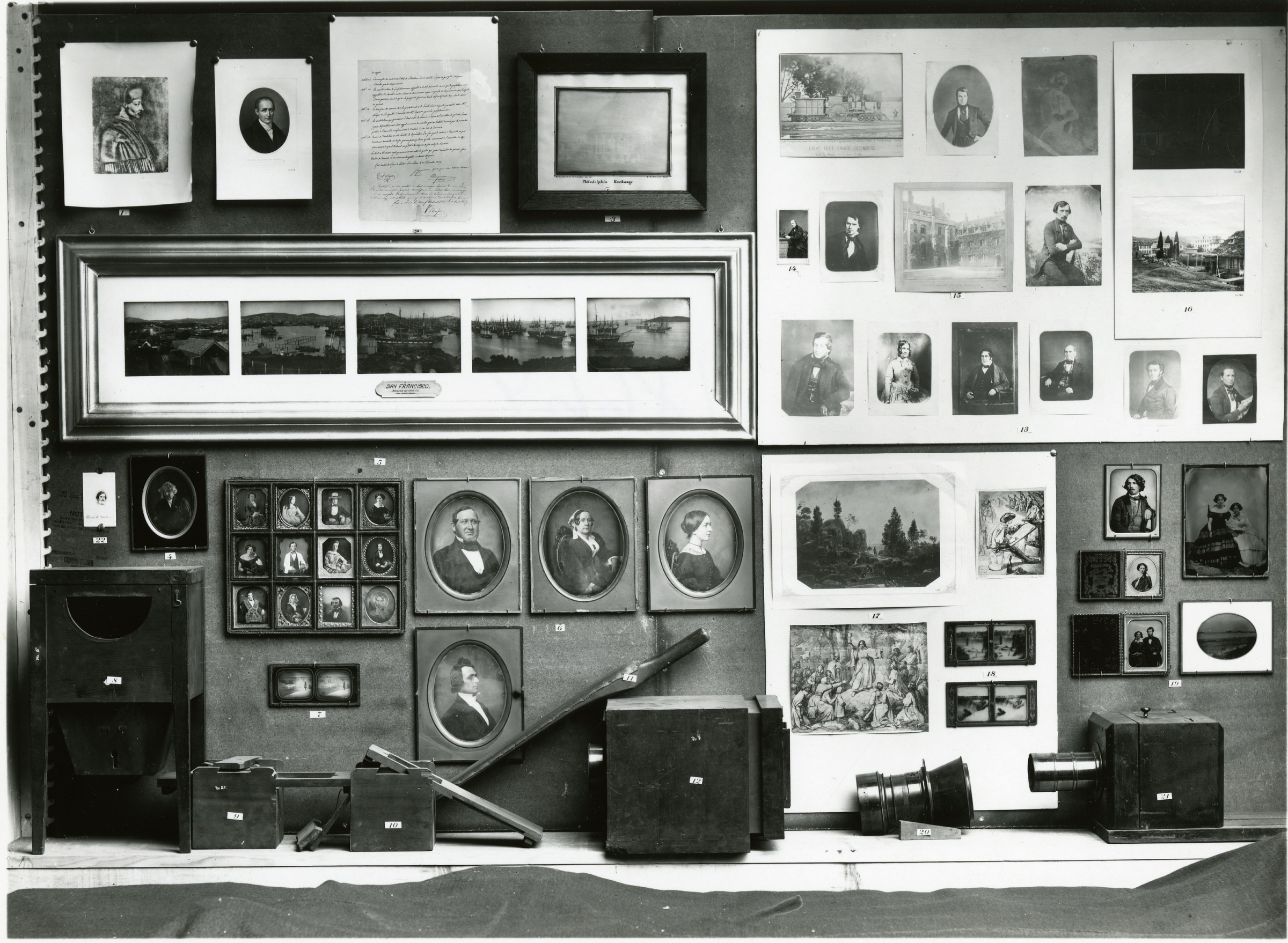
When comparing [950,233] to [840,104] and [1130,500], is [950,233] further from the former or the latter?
[1130,500]

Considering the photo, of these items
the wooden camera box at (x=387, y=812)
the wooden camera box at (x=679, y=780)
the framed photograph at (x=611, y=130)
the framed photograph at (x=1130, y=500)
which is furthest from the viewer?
the framed photograph at (x=1130, y=500)

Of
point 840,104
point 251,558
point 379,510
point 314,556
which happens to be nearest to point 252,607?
point 251,558

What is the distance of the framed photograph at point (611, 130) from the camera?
3443 millimetres

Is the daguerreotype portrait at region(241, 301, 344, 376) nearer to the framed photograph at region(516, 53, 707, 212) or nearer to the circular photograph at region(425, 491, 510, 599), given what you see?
the circular photograph at region(425, 491, 510, 599)

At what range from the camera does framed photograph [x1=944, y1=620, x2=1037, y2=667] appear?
3533mm

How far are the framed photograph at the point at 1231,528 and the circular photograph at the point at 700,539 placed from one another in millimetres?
1580

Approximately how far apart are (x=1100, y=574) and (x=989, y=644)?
1.50 feet

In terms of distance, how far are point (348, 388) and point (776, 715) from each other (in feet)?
5.90

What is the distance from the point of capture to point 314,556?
3514mm

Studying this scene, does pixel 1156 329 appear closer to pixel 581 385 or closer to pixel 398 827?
pixel 581 385

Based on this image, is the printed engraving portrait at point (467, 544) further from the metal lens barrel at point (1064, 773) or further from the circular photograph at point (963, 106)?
the circular photograph at point (963, 106)

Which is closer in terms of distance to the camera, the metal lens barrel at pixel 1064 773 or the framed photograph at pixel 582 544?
the metal lens barrel at pixel 1064 773

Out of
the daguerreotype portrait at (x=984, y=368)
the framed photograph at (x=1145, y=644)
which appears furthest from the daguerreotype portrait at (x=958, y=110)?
the framed photograph at (x=1145, y=644)

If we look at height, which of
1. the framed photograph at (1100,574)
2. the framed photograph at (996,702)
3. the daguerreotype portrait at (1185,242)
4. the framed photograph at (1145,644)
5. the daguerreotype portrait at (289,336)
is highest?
the daguerreotype portrait at (1185,242)
